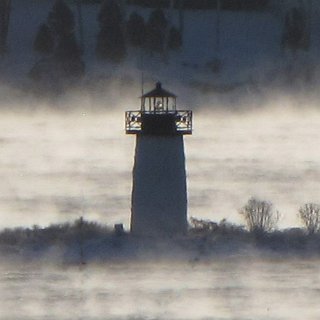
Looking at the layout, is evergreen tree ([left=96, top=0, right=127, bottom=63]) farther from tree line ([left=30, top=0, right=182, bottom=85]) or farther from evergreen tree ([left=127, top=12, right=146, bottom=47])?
evergreen tree ([left=127, top=12, right=146, bottom=47])

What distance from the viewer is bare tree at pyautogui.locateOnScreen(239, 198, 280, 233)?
32.2 m

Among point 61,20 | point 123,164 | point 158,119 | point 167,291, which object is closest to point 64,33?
point 61,20

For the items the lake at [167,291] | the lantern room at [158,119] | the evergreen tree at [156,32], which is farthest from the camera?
the evergreen tree at [156,32]

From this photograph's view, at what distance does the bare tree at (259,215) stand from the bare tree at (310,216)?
0.31 metres

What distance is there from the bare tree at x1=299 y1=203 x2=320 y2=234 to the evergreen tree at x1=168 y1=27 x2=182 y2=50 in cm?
1299

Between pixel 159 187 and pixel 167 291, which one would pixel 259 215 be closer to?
pixel 159 187

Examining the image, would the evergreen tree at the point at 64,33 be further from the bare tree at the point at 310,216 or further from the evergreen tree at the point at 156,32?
the bare tree at the point at 310,216

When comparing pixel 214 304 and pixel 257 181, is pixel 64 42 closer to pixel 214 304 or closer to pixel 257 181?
pixel 257 181

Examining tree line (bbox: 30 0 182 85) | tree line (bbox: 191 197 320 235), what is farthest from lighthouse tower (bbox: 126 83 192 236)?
tree line (bbox: 30 0 182 85)

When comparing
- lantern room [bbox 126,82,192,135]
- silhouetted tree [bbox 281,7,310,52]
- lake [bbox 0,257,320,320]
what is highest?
silhouetted tree [bbox 281,7,310,52]

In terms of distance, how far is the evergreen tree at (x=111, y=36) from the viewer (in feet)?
154

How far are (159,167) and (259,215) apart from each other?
8.97 ft

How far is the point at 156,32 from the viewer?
1885 inches

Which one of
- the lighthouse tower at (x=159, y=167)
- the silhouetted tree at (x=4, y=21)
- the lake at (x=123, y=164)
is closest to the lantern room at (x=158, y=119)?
the lighthouse tower at (x=159, y=167)
